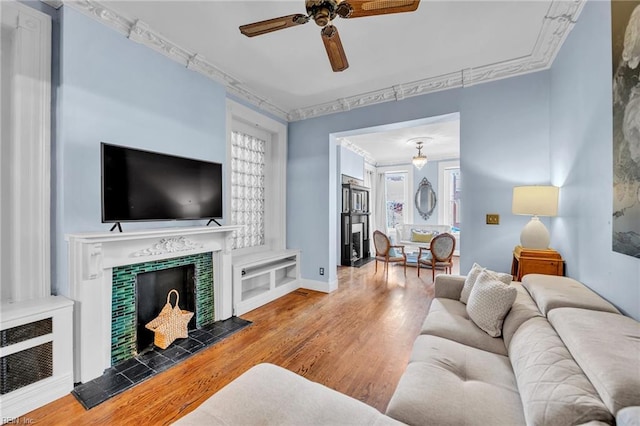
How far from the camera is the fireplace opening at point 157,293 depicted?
2.35 m

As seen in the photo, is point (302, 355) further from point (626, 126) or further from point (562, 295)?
point (626, 126)

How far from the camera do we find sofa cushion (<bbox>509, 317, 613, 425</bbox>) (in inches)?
31.6

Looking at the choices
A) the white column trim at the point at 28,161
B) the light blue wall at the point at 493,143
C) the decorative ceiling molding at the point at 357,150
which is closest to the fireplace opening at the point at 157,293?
the white column trim at the point at 28,161

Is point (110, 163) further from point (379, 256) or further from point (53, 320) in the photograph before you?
point (379, 256)

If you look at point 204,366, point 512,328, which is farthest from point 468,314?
point 204,366

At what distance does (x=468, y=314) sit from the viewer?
1.95m

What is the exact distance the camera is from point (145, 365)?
211cm

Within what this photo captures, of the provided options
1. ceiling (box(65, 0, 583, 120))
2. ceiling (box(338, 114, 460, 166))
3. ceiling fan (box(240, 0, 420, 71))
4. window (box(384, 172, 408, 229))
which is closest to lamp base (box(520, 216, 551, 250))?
ceiling (box(65, 0, 583, 120))

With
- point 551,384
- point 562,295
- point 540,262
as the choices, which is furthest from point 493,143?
point 551,384

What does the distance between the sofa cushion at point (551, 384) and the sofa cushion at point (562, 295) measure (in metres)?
0.21

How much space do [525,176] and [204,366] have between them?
11.9ft

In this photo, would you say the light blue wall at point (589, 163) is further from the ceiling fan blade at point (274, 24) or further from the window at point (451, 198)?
the window at point (451, 198)

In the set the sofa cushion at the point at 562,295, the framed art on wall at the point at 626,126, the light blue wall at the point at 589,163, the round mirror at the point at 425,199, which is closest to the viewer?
the framed art on wall at the point at 626,126

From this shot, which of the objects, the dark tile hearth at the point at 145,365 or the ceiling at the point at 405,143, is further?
the ceiling at the point at 405,143
